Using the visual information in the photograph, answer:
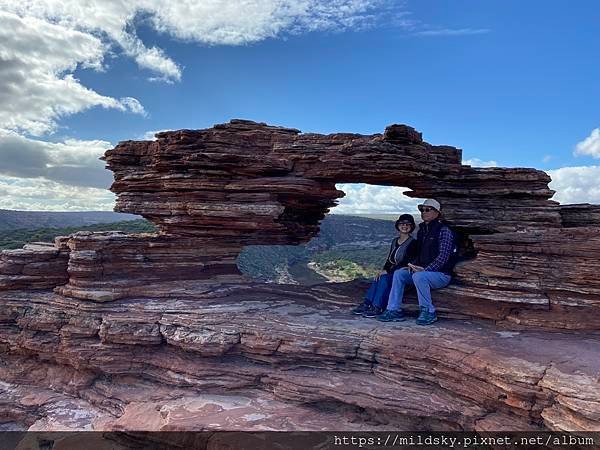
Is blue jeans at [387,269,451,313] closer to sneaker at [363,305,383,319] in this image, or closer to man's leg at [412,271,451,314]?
man's leg at [412,271,451,314]

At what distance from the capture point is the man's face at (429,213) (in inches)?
569

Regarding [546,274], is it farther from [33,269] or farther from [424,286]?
[33,269]

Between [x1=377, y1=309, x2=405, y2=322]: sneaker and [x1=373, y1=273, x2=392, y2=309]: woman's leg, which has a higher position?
[x1=373, y1=273, x2=392, y2=309]: woman's leg

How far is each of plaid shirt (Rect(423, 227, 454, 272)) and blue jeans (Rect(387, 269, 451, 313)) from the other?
209 millimetres

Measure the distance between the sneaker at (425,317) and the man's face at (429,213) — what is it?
3017 millimetres

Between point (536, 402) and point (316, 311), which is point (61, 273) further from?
point (536, 402)

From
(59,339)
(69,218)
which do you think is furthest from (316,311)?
(69,218)

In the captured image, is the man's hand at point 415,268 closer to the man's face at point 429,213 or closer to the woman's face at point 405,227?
the woman's face at point 405,227

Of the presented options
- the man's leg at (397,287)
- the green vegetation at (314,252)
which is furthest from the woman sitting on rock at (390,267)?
the green vegetation at (314,252)

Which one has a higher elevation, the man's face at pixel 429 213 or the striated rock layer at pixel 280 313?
the man's face at pixel 429 213

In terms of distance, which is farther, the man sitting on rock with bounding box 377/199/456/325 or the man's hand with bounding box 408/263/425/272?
the man's hand with bounding box 408/263/425/272

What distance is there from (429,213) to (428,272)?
2.06m

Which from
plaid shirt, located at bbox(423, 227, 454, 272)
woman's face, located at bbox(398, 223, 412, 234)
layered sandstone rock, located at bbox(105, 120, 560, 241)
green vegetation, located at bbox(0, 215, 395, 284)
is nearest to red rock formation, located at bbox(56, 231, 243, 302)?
layered sandstone rock, located at bbox(105, 120, 560, 241)

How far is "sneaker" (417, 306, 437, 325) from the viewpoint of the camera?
13430 millimetres
